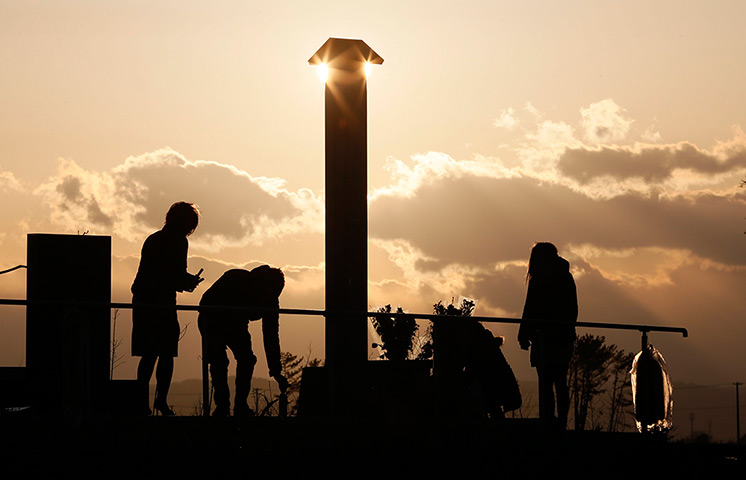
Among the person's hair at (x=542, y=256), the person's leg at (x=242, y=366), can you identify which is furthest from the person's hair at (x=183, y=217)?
the person's hair at (x=542, y=256)

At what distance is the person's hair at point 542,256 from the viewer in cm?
1117

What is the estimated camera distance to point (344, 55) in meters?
13.4

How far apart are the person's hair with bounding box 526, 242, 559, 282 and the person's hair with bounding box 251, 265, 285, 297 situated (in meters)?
2.28

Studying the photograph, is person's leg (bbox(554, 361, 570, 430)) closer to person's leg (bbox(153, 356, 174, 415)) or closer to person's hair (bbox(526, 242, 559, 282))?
person's hair (bbox(526, 242, 559, 282))

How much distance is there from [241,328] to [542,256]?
2782mm

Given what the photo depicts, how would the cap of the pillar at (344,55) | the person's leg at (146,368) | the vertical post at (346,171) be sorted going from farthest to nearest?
the cap of the pillar at (344,55)
the vertical post at (346,171)
the person's leg at (146,368)

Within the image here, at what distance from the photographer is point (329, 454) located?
325 inches

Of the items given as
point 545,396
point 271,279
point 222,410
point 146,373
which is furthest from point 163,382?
point 545,396

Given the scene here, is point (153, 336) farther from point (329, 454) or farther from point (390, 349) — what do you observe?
point (390, 349)

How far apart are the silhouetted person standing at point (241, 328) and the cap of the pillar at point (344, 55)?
3.12 metres

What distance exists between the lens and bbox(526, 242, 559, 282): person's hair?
11172 mm

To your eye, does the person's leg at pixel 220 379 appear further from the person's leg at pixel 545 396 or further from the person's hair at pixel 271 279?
the person's leg at pixel 545 396

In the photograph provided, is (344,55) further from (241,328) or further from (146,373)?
(146,373)

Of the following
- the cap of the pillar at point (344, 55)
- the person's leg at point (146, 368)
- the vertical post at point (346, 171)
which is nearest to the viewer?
the person's leg at point (146, 368)
